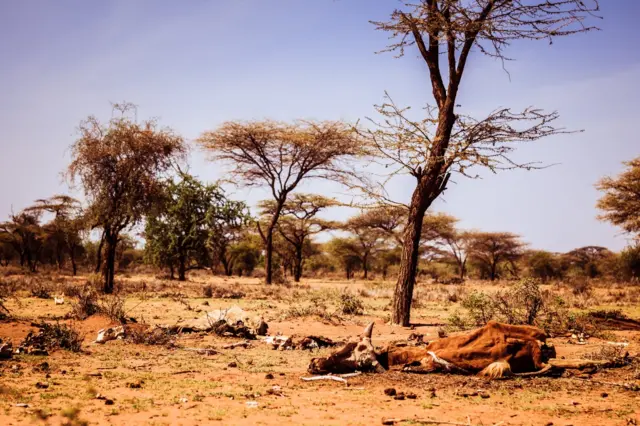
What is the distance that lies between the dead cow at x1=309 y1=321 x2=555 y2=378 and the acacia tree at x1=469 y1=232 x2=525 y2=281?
121 feet

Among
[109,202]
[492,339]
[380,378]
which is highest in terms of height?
[109,202]

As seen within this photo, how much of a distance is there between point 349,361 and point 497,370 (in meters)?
1.70

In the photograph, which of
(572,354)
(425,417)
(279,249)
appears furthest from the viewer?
(279,249)

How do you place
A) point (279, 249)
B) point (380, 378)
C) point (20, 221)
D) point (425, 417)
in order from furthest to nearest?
point (279, 249) → point (20, 221) → point (380, 378) → point (425, 417)

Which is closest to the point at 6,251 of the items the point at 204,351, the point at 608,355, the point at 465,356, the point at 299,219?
the point at 299,219

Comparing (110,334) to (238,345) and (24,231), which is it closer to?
(238,345)

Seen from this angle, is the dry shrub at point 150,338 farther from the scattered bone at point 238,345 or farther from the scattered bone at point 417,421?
the scattered bone at point 417,421

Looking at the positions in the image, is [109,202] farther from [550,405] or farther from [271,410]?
[550,405]

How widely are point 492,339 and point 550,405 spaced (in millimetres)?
1342

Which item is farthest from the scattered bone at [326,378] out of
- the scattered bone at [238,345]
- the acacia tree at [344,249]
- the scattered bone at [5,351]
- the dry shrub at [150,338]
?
the acacia tree at [344,249]

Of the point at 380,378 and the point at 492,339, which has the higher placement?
the point at 492,339

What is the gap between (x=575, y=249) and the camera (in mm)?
48562

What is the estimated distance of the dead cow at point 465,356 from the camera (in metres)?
6.08

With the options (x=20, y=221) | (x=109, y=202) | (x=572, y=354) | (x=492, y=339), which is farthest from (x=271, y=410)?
(x=20, y=221)
